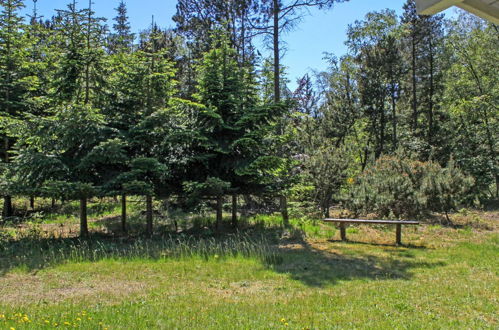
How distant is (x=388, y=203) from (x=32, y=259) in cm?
979

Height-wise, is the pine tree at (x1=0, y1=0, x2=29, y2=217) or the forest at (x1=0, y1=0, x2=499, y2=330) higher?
the pine tree at (x1=0, y1=0, x2=29, y2=217)

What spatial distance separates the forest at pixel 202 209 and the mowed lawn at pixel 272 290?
0.04m

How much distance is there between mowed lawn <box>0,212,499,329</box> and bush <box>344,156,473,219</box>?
3032mm

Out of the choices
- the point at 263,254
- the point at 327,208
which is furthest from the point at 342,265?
the point at 327,208

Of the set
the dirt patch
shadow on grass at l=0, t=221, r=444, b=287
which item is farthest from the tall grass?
the dirt patch

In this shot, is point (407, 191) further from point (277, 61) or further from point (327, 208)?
point (277, 61)

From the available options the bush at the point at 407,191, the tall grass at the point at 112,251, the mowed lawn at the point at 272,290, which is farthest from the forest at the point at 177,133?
the mowed lawn at the point at 272,290

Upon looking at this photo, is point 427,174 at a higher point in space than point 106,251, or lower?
higher

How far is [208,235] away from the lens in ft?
34.1

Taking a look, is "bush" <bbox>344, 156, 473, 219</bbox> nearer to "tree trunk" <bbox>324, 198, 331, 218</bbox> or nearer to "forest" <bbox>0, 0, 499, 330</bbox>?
"forest" <bbox>0, 0, 499, 330</bbox>

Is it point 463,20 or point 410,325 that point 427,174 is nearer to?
point 410,325

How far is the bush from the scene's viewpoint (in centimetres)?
1199

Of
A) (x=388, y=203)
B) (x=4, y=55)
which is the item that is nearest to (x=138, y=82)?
(x=4, y=55)

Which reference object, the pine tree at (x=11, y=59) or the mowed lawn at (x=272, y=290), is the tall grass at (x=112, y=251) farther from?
the pine tree at (x=11, y=59)
